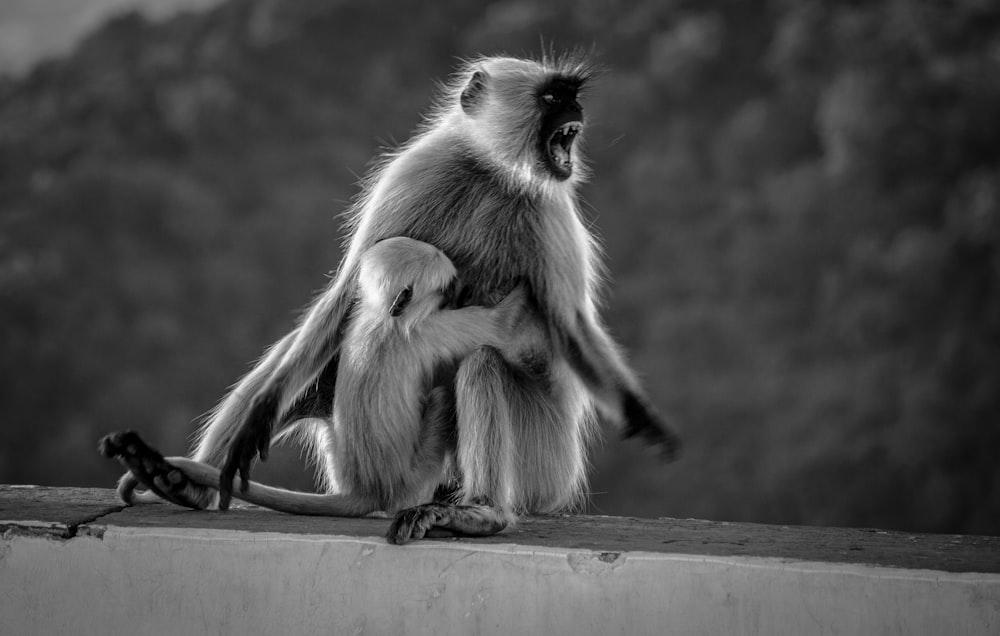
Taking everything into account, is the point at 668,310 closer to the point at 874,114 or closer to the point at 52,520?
the point at 874,114

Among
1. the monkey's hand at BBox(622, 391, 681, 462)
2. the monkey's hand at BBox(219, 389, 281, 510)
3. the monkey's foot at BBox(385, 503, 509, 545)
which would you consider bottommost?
the monkey's foot at BBox(385, 503, 509, 545)

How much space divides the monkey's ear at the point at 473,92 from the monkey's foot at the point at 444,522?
1.35 meters

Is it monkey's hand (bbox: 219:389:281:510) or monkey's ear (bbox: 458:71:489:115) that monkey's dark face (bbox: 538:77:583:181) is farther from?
monkey's hand (bbox: 219:389:281:510)

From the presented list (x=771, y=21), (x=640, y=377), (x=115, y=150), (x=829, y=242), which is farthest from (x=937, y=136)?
(x=640, y=377)

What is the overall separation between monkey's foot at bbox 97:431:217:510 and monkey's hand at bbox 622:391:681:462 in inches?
41.7

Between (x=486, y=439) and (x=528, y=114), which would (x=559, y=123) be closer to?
(x=528, y=114)

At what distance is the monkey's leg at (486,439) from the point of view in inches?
119

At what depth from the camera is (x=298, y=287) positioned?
2642cm

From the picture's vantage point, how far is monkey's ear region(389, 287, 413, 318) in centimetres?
313

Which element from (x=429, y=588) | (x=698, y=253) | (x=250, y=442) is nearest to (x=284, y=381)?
(x=250, y=442)

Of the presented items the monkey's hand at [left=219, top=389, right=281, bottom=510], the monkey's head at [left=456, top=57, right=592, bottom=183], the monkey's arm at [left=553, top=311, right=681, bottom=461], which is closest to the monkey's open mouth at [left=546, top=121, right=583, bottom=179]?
the monkey's head at [left=456, top=57, right=592, bottom=183]

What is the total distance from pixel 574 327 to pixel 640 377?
0.28m

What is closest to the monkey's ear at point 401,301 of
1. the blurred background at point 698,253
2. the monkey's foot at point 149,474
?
the monkey's foot at point 149,474

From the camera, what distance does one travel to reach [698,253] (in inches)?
1072
